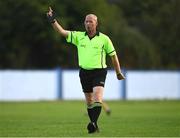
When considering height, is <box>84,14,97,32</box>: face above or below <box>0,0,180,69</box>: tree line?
below

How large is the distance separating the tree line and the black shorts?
3600 cm

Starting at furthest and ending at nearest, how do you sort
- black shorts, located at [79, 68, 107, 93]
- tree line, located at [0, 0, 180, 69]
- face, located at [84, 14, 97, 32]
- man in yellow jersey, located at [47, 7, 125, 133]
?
1. tree line, located at [0, 0, 180, 69]
2. black shorts, located at [79, 68, 107, 93]
3. man in yellow jersey, located at [47, 7, 125, 133]
4. face, located at [84, 14, 97, 32]

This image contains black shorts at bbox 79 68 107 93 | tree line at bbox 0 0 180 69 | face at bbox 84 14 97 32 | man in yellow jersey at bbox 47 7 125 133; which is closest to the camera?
face at bbox 84 14 97 32

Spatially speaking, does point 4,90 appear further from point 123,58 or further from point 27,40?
point 123,58

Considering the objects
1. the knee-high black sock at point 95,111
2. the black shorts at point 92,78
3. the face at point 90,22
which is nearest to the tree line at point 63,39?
the black shorts at point 92,78

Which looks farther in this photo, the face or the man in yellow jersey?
the man in yellow jersey

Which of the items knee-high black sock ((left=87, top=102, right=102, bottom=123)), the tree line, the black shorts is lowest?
knee-high black sock ((left=87, top=102, right=102, bottom=123))

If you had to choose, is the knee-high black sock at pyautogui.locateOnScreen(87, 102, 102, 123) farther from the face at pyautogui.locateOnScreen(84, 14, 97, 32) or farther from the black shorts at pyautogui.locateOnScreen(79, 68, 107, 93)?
the face at pyautogui.locateOnScreen(84, 14, 97, 32)

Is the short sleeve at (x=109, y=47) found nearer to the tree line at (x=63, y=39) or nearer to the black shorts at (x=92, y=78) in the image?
the black shorts at (x=92, y=78)

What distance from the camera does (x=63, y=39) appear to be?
5634 cm

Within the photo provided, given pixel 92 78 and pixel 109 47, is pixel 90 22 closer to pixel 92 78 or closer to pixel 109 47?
pixel 109 47

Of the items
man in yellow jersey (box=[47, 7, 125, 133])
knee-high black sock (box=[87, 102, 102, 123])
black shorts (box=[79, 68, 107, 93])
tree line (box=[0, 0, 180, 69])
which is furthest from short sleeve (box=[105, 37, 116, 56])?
tree line (box=[0, 0, 180, 69])

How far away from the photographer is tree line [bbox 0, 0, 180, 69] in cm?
5559

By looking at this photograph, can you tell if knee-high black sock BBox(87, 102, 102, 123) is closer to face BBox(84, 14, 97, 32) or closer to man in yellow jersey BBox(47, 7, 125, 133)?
man in yellow jersey BBox(47, 7, 125, 133)
